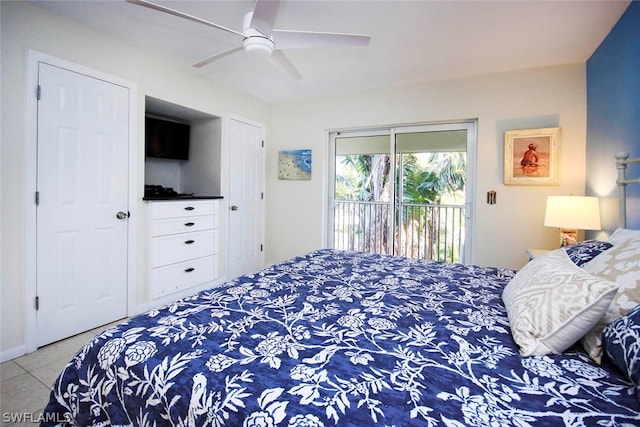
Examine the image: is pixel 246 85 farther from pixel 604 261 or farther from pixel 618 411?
pixel 618 411

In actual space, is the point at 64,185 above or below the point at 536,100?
below

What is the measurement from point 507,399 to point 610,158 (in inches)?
102

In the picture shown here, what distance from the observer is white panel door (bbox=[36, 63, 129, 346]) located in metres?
2.25

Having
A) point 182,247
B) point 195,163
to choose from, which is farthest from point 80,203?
point 195,163

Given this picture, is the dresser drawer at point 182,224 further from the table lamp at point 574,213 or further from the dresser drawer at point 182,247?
the table lamp at point 574,213

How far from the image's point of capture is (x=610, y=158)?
2395 millimetres

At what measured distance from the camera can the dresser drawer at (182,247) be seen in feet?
9.92

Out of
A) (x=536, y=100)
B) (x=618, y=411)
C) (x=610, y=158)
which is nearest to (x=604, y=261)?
(x=618, y=411)

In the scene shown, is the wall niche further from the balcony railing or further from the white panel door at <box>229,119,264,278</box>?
the balcony railing

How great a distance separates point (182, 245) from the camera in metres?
3.26

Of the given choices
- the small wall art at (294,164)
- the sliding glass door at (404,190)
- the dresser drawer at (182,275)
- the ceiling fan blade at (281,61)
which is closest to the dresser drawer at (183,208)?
the dresser drawer at (182,275)

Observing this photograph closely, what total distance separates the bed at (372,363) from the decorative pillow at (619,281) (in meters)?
0.01

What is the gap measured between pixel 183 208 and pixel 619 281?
10.9 feet

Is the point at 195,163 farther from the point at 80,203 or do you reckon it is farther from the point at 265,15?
the point at 265,15
